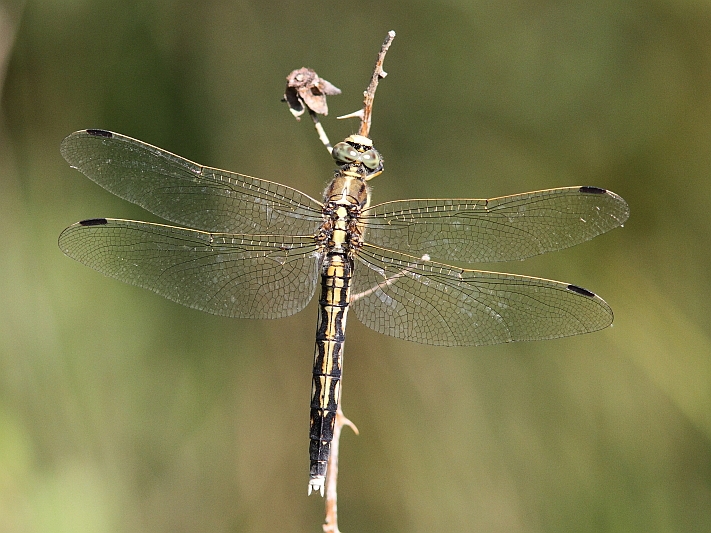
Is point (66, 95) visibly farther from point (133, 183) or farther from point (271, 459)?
point (271, 459)

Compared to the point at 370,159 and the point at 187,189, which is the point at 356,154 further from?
the point at 187,189

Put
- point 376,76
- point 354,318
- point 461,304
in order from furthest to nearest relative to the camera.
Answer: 1. point 354,318
2. point 461,304
3. point 376,76

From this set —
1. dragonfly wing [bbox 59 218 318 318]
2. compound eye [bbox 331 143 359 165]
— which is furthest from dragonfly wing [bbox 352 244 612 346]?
compound eye [bbox 331 143 359 165]

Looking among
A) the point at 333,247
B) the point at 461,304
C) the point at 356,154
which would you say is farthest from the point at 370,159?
the point at 461,304

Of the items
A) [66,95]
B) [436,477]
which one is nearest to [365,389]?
[436,477]

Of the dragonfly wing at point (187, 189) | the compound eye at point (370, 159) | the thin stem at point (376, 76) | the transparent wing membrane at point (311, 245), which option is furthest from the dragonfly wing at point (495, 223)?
the thin stem at point (376, 76)

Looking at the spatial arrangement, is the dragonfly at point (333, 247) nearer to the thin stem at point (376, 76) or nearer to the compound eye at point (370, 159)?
the compound eye at point (370, 159)

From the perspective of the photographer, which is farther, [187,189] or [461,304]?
[187,189]

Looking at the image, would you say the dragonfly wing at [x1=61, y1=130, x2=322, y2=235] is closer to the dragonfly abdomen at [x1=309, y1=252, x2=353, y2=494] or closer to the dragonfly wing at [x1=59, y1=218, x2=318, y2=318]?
the dragonfly wing at [x1=59, y1=218, x2=318, y2=318]
